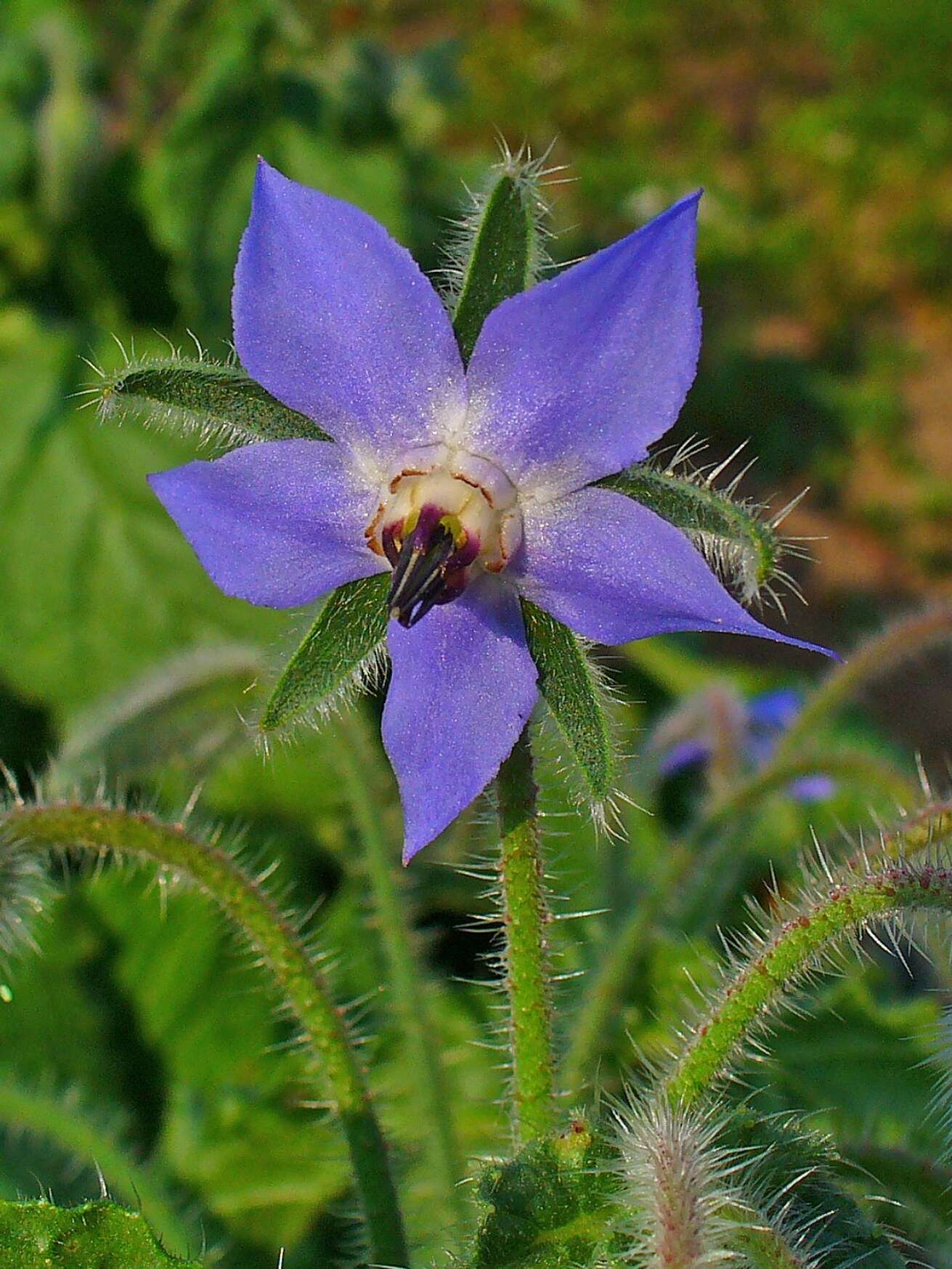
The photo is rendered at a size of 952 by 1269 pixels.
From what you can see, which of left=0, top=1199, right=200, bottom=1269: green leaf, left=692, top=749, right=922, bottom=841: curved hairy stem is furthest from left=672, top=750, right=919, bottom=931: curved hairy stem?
left=0, top=1199, right=200, bottom=1269: green leaf

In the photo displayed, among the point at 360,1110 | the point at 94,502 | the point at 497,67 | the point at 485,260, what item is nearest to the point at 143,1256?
the point at 360,1110

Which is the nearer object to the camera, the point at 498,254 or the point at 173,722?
the point at 498,254

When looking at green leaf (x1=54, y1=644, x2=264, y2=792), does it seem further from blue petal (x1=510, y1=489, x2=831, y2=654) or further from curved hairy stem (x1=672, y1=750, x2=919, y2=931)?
blue petal (x1=510, y1=489, x2=831, y2=654)

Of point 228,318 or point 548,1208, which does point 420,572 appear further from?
point 228,318

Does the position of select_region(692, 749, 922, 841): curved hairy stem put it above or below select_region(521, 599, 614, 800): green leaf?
above

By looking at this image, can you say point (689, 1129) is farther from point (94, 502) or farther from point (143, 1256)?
point (94, 502)

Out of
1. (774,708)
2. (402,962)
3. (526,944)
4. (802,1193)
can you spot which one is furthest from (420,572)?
(774,708)

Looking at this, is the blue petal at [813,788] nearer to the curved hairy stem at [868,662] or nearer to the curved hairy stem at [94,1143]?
the curved hairy stem at [868,662]
